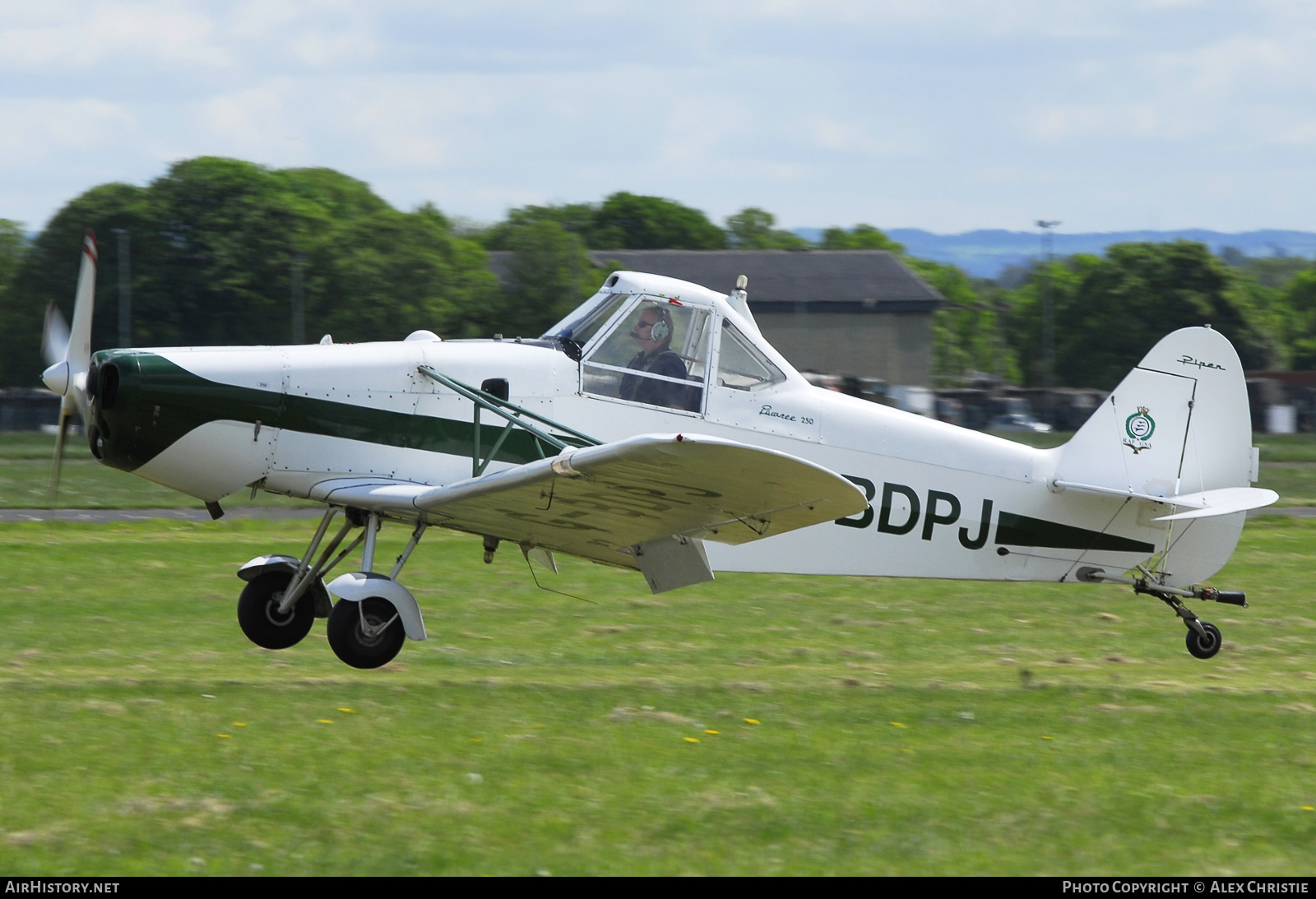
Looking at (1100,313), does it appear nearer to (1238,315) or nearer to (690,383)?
(1238,315)

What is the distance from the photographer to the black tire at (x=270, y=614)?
9156 mm

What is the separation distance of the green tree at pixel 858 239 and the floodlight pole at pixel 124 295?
6219cm

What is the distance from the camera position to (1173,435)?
1003cm

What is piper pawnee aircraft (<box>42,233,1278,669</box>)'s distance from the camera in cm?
793

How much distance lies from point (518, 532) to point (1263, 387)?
3937cm

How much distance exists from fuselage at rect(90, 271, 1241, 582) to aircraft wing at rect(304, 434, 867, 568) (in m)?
0.36

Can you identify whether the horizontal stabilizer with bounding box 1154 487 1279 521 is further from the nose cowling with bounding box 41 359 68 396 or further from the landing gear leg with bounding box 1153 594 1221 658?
the nose cowling with bounding box 41 359 68 396

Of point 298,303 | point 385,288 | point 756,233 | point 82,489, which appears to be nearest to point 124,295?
point 298,303

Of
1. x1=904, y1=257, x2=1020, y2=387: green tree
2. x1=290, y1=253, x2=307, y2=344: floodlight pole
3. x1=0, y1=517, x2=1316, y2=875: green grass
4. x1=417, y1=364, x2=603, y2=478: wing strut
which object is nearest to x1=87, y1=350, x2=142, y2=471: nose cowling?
x1=0, y1=517, x2=1316, y2=875: green grass

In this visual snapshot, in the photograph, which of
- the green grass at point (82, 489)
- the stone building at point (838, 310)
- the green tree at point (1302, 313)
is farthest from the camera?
the green tree at point (1302, 313)

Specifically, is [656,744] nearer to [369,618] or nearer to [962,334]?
[369,618]

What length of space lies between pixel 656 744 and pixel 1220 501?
199 inches

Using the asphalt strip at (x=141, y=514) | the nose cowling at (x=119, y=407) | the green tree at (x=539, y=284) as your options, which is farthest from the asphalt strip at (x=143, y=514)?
the green tree at (x=539, y=284)

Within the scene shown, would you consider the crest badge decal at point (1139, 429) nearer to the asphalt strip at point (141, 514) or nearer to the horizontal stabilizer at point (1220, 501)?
the horizontal stabilizer at point (1220, 501)
